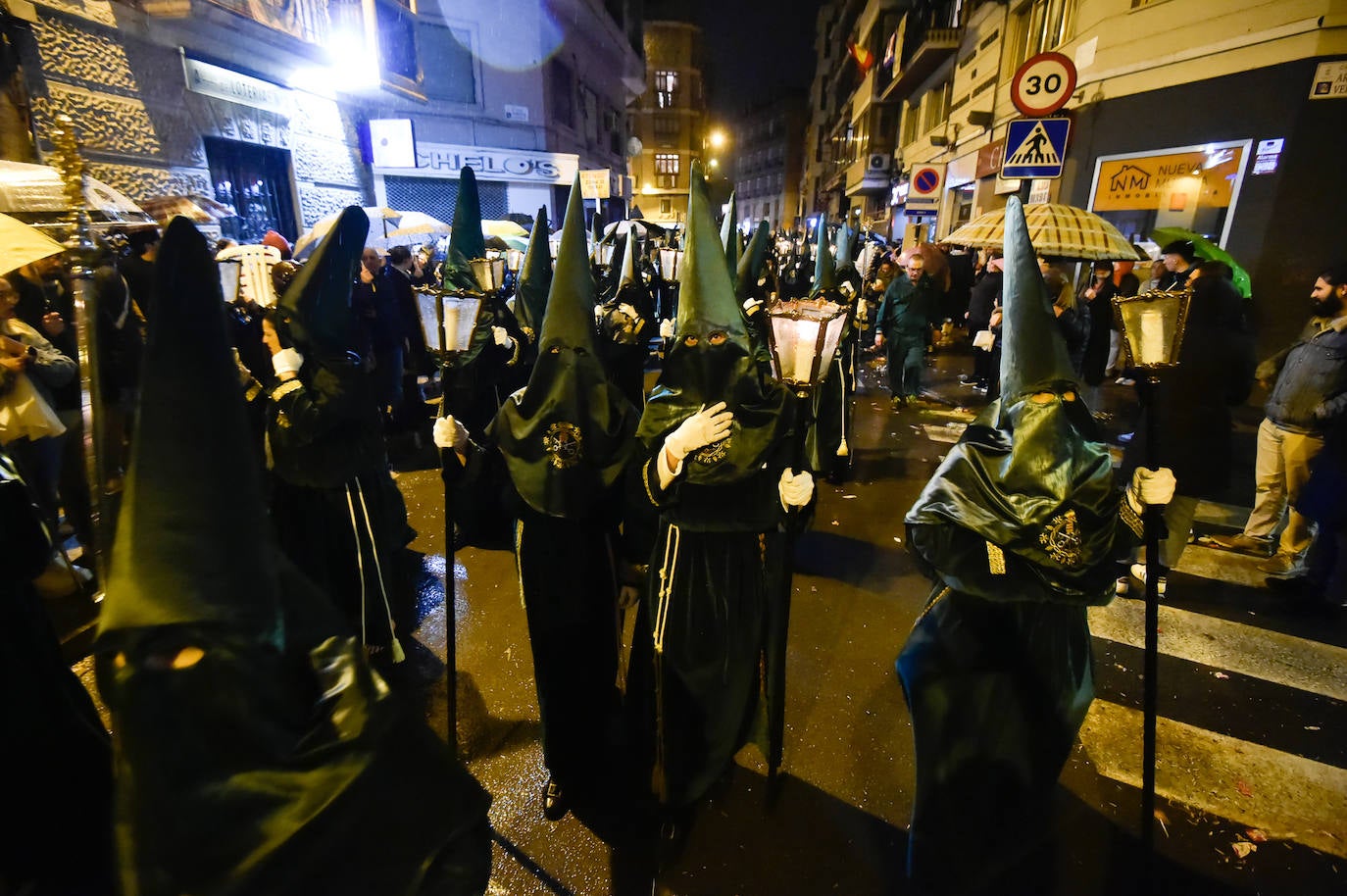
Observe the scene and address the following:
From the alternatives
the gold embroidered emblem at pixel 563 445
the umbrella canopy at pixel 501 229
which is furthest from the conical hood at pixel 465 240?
the umbrella canopy at pixel 501 229

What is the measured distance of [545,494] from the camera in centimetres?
277

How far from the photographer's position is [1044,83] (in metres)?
8.57

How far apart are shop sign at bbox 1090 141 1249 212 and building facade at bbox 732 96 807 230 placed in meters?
63.4

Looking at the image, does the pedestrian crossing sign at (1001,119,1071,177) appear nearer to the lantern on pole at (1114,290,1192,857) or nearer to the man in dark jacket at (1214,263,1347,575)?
the man in dark jacket at (1214,263,1347,575)

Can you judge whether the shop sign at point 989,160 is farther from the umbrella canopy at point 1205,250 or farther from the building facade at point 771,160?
the building facade at point 771,160

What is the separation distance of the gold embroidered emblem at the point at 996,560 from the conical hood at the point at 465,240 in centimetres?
545

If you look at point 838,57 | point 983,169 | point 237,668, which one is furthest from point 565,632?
point 838,57

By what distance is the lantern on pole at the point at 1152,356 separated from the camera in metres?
2.31

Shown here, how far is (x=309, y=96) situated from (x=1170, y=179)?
1725cm

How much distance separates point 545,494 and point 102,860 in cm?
221

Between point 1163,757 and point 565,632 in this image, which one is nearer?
point 565,632

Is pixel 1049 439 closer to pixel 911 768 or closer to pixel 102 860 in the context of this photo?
pixel 911 768

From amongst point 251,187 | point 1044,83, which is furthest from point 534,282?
point 251,187

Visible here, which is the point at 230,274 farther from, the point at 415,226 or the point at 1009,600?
the point at 415,226
